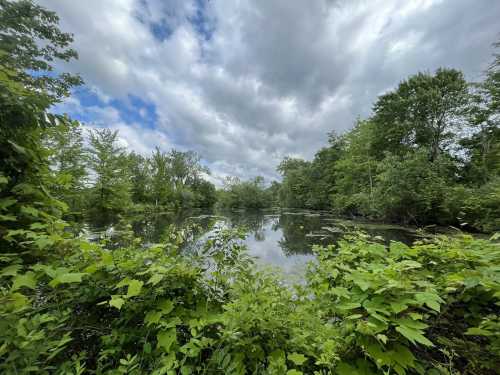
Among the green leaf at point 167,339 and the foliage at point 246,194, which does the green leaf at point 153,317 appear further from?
the foliage at point 246,194

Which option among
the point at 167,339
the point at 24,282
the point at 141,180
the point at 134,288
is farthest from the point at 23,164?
the point at 141,180

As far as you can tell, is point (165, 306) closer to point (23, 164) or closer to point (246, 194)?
point (23, 164)

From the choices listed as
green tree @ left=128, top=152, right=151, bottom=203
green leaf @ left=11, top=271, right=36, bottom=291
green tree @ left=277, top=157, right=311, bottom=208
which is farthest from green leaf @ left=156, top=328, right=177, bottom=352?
green tree @ left=277, top=157, right=311, bottom=208

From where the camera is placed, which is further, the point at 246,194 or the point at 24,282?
the point at 246,194

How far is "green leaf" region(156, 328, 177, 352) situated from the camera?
3.16ft

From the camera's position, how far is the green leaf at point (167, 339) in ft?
3.16

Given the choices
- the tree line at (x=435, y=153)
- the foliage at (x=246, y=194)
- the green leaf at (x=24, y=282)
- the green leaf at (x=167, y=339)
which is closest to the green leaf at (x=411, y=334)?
the green leaf at (x=167, y=339)

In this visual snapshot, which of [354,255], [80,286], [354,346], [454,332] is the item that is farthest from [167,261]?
[454,332]

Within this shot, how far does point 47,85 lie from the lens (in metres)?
8.73

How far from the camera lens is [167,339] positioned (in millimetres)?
982

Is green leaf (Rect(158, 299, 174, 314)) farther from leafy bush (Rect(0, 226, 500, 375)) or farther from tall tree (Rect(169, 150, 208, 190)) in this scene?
tall tree (Rect(169, 150, 208, 190))

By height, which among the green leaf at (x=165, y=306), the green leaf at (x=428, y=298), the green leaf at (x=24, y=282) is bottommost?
the green leaf at (x=165, y=306)

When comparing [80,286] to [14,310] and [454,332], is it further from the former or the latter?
[454,332]

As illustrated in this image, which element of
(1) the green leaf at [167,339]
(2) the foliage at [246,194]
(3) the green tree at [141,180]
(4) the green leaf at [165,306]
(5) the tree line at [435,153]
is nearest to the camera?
(1) the green leaf at [167,339]
